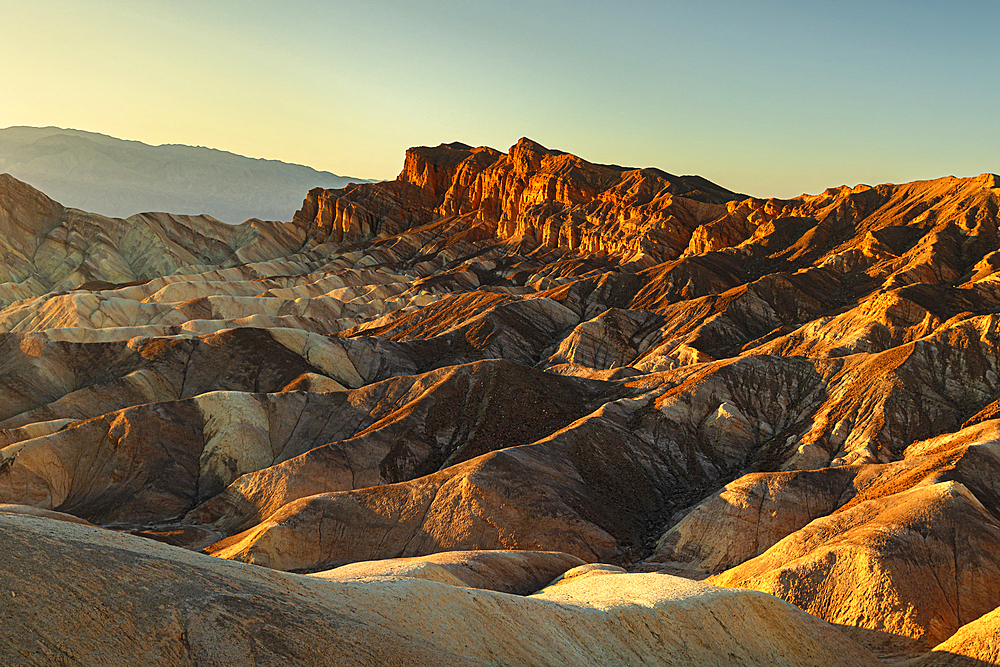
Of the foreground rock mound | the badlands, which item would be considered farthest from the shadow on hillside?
→ the foreground rock mound

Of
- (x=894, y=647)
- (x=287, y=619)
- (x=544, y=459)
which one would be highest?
(x=287, y=619)

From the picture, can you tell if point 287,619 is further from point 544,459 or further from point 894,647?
point 544,459

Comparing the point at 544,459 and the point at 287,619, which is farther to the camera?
the point at 544,459

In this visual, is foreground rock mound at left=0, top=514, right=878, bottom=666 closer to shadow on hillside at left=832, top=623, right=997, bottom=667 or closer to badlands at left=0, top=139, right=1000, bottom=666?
badlands at left=0, top=139, right=1000, bottom=666

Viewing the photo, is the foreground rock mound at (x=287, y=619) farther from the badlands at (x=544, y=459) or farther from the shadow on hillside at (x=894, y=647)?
the shadow on hillside at (x=894, y=647)

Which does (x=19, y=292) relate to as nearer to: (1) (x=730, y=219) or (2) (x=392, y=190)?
(2) (x=392, y=190)

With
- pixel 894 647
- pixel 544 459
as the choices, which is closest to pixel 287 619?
pixel 894 647

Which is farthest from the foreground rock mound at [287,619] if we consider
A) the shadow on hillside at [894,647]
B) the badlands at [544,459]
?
the shadow on hillside at [894,647]

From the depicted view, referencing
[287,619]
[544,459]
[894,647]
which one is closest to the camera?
[287,619]
